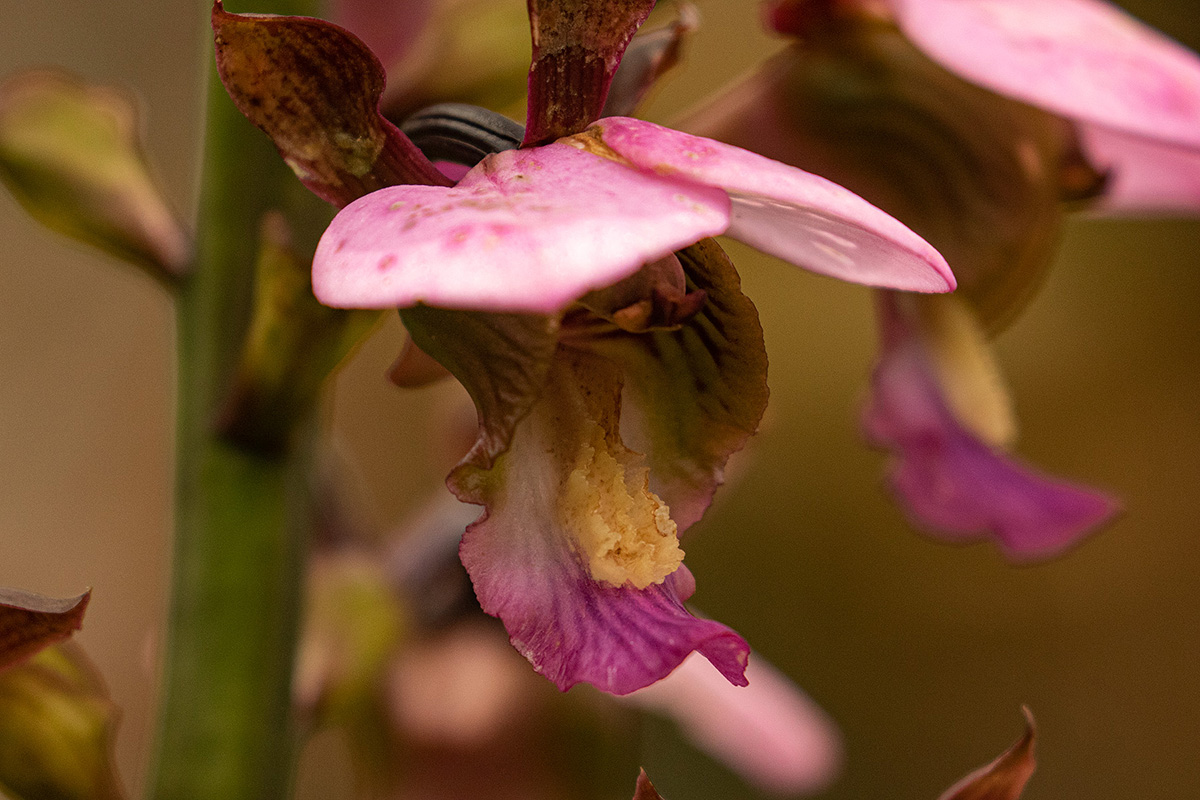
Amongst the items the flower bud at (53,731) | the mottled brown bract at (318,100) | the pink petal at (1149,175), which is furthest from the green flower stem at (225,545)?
the pink petal at (1149,175)

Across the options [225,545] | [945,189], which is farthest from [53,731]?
[945,189]

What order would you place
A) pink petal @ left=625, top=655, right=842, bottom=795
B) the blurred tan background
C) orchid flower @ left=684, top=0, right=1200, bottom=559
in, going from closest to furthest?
1. orchid flower @ left=684, top=0, right=1200, bottom=559
2. pink petal @ left=625, top=655, right=842, bottom=795
3. the blurred tan background

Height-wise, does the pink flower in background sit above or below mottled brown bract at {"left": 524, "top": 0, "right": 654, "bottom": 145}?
below

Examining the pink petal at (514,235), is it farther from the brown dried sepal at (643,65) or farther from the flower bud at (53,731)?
the flower bud at (53,731)

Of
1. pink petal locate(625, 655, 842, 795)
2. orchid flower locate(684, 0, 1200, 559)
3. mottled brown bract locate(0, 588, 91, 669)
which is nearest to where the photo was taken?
mottled brown bract locate(0, 588, 91, 669)

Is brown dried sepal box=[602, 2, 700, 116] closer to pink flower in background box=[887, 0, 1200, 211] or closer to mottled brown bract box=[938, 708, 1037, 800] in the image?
pink flower in background box=[887, 0, 1200, 211]

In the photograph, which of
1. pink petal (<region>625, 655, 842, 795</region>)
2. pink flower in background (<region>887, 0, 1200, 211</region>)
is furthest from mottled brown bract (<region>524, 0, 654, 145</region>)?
pink petal (<region>625, 655, 842, 795</region>)

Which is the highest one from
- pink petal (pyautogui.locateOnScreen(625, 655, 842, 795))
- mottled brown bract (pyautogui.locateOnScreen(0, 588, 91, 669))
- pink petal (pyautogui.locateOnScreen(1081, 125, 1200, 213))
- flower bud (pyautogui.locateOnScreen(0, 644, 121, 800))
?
pink petal (pyautogui.locateOnScreen(1081, 125, 1200, 213))
